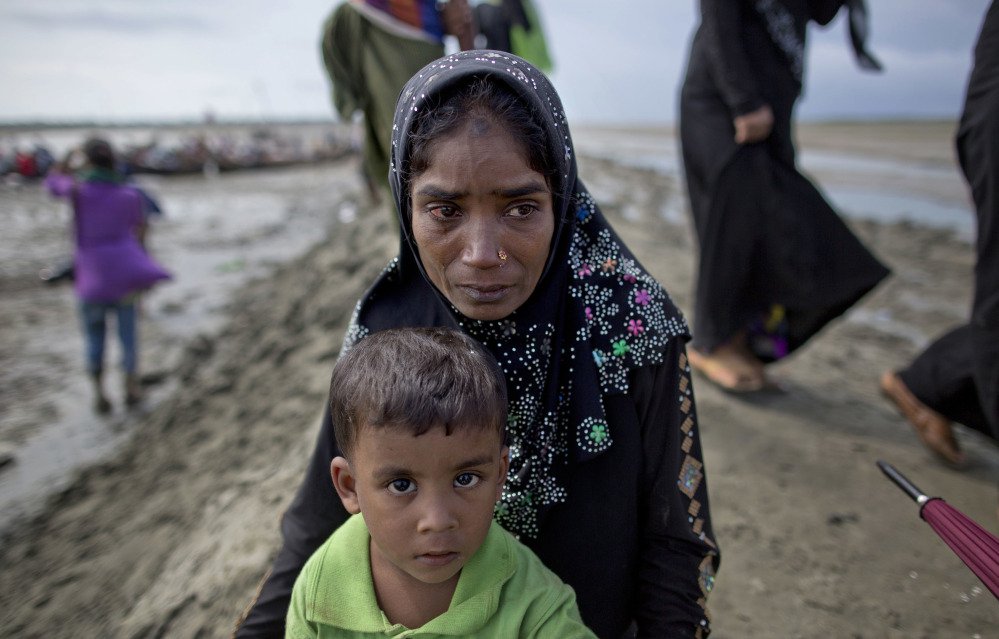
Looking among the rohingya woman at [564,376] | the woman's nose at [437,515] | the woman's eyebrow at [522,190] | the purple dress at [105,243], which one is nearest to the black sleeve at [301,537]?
the rohingya woman at [564,376]

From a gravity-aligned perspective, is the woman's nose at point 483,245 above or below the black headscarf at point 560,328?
above

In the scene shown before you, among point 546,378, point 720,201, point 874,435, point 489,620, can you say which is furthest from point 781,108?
point 489,620

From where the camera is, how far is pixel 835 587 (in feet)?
7.00

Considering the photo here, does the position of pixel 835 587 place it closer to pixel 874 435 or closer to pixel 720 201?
pixel 874 435

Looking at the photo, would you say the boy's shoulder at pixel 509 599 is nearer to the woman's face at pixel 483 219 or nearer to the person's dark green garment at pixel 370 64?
the woman's face at pixel 483 219

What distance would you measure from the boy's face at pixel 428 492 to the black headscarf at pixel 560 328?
0.78ft

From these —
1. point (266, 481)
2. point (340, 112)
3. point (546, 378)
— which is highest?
point (340, 112)

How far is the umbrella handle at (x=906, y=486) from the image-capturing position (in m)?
1.42

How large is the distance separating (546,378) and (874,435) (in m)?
2.43

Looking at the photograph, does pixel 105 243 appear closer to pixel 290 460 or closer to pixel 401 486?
pixel 290 460

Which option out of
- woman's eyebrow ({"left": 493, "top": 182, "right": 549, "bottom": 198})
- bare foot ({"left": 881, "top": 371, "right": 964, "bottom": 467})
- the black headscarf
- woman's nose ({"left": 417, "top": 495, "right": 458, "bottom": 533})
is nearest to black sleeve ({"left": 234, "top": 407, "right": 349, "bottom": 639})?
the black headscarf

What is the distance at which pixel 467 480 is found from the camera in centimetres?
116

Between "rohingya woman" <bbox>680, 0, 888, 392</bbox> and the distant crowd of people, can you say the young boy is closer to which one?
"rohingya woman" <bbox>680, 0, 888, 392</bbox>

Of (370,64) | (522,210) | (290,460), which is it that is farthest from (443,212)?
(370,64)
